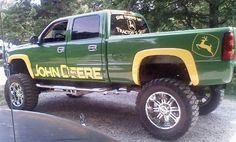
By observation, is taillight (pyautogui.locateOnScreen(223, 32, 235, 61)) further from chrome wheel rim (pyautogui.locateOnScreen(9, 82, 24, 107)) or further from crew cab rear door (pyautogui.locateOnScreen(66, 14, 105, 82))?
chrome wheel rim (pyautogui.locateOnScreen(9, 82, 24, 107))

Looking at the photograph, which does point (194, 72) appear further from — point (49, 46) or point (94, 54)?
point (49, 46)

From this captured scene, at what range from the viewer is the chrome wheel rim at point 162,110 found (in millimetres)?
5461

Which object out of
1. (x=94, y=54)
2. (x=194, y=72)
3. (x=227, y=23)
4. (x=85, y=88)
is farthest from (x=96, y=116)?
(x=227, y=23)

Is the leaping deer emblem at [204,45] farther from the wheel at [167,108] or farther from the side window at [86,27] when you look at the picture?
the side window at [86,27]

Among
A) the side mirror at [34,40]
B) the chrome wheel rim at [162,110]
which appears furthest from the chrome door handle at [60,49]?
the chrome wheel rim at [162,110]

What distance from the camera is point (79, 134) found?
2061 millimetres

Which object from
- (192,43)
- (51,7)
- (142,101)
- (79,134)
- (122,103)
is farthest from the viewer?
(51,7)

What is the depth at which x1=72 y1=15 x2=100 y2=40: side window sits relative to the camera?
656 centimetres

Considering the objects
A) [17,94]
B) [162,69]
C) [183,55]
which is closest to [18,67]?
[17,94]

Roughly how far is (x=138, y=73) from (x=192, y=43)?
101cm

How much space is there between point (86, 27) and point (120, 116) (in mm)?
1688

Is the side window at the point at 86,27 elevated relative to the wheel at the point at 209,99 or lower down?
elevated

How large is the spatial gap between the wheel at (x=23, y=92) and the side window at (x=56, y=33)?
860mm

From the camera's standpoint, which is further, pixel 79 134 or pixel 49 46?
pixel 49 46
